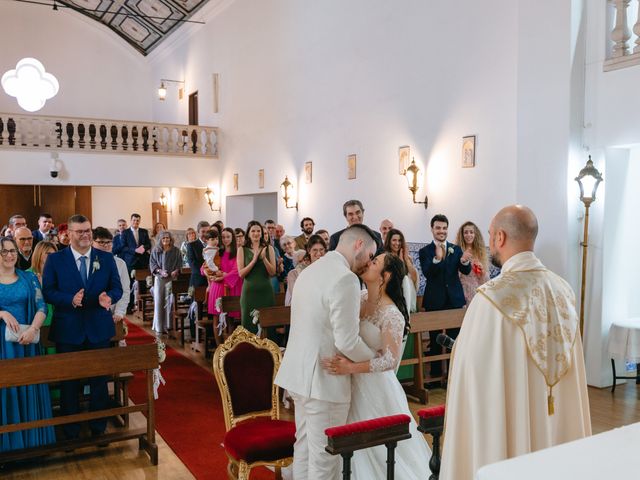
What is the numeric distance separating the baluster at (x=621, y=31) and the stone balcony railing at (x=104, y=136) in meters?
11.3

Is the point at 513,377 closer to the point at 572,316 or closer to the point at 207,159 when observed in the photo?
the point at 572,316

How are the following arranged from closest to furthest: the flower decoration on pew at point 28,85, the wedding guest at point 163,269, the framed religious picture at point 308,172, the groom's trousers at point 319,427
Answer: the groom's trousers at point 319,427, the wedding guest at point 163,269, the flower decoration on pew at point 28,85, the framed religious picture at point 308,172

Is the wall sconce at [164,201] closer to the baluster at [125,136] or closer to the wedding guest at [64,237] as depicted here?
the baluster at [125,136]

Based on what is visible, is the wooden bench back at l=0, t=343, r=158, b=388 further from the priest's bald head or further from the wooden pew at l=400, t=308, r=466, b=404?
the priest's bald head

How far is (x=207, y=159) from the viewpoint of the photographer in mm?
16047

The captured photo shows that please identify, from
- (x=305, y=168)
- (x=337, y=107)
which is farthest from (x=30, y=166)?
(x=337, y=107)

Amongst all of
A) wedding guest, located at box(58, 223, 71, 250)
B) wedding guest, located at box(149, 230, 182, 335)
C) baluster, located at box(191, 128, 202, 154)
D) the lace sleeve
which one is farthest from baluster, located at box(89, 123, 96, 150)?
the lace sleeve

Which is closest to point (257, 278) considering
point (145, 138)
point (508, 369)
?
point (508, 369)

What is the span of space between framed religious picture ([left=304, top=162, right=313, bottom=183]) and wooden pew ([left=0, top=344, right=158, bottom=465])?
24.8 feet

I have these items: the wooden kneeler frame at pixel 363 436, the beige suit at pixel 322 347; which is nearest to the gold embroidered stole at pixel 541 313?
the wooden kneeler frame at pixel 363 436

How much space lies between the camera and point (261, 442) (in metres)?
3.42

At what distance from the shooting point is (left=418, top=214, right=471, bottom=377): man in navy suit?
21.5ft

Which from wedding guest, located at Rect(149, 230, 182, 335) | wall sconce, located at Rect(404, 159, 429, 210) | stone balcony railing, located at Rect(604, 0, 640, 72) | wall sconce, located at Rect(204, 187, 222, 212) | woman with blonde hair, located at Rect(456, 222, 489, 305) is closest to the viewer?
stone balcony railing, located at Rect(604, 0, 640, 72)

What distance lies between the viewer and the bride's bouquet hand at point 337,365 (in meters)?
3.06
